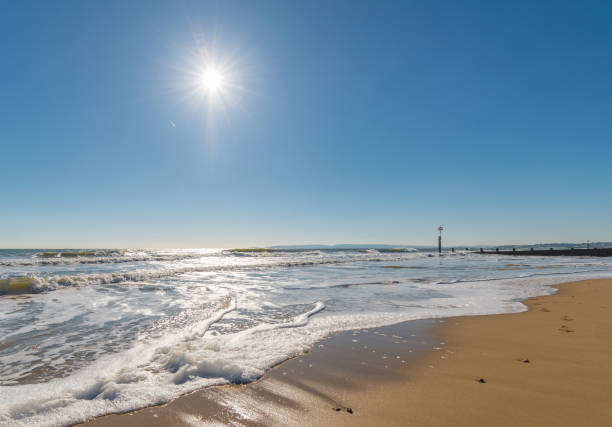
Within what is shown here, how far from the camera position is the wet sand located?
8.67 feet

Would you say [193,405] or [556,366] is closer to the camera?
[193,405]

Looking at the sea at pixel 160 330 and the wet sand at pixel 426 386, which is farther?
the sea at pixel 160 330

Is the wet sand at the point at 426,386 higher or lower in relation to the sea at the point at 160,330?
higher

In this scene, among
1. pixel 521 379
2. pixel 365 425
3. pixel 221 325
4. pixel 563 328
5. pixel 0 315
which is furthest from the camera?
pixel 0 315

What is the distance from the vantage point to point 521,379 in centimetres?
334

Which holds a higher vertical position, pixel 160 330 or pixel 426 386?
pixel 426 386

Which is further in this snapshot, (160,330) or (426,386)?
(160,330)

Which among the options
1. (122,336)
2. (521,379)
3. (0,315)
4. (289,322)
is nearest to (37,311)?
(0,315)

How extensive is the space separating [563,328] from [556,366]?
2.44 meters

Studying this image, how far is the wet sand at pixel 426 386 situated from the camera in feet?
8.67

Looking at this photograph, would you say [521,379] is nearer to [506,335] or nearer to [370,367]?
[370,367]

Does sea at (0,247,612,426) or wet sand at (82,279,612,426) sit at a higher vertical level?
wet sand at (82,279,612,426)

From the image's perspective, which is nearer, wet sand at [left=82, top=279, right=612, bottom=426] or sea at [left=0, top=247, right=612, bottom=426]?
wet sand at [left=82, top=279, right=612, bottom=426]

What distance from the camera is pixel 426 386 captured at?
128 inches
